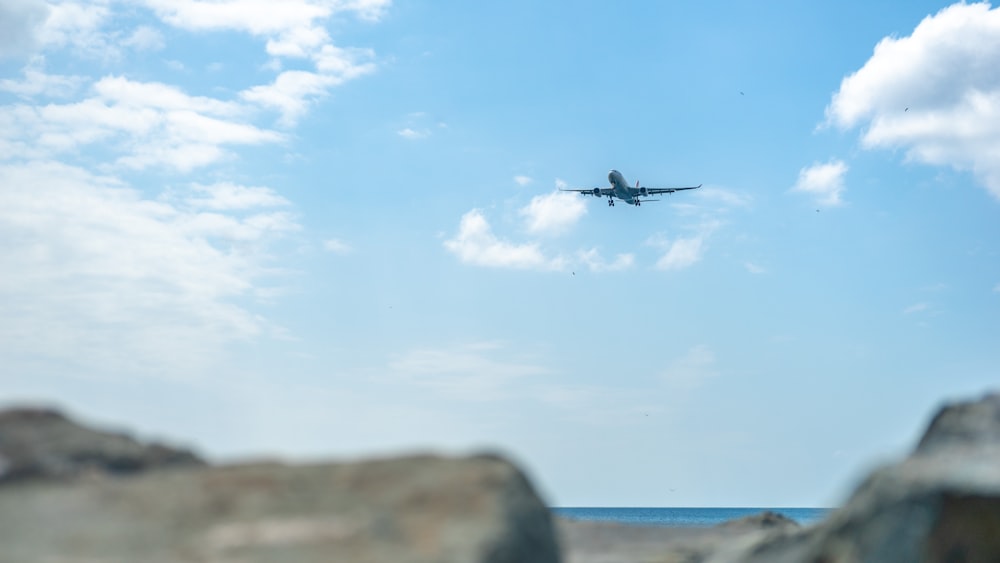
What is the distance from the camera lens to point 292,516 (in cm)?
811

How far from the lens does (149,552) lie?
7652 millimetres

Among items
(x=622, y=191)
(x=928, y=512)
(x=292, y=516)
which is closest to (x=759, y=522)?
(x=928, y=512)

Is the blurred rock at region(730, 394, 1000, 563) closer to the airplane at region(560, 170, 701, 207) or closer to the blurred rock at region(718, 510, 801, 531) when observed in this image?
the blurred rock at region(718, 510, 801, 531)

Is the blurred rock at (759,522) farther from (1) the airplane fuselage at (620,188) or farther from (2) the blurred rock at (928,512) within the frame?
(1) the airplane fuselage at (620,188)

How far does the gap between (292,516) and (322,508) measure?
0.27 meters

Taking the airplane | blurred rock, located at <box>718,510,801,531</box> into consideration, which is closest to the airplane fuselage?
the airplane

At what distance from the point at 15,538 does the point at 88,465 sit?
1900 mm

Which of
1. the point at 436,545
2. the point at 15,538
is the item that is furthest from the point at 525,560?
the point at 15,538

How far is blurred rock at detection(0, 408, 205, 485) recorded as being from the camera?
951 cm

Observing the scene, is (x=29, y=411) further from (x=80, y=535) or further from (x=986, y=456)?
(x=986, y=456)

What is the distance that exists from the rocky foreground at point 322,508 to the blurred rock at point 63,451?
2 centimetres

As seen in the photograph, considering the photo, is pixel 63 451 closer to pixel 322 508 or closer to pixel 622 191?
pixel 322 508

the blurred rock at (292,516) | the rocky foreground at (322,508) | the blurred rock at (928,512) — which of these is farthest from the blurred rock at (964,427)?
the blurred rock at (292,516)

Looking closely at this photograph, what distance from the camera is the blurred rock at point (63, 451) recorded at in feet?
31.2
